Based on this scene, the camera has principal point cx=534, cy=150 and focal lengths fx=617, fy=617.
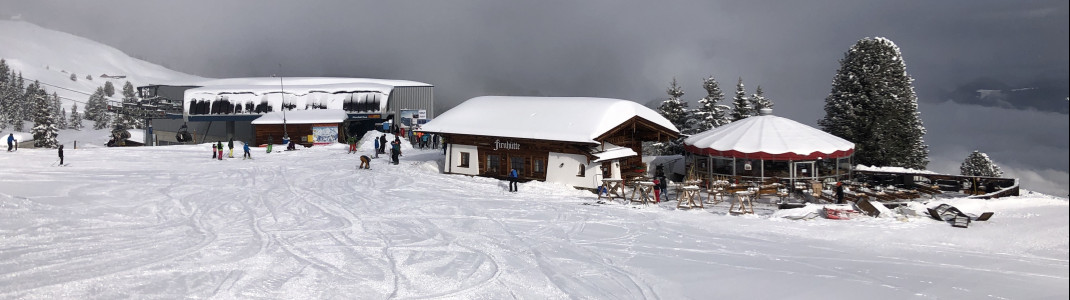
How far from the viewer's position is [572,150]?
1078 inches

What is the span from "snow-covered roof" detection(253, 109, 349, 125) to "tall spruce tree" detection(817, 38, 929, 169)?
3696 cm

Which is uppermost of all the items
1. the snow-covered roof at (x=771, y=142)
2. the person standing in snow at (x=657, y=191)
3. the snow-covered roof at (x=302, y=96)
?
the snow-covered roof at (x=302, y=96)

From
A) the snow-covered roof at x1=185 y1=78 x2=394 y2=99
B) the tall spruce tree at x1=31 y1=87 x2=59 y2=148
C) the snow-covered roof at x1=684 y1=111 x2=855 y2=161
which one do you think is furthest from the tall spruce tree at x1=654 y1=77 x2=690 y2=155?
the tall spruce tree at x1=31 y1=87 x2=59 y2=148

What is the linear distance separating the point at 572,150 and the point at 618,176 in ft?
8.09

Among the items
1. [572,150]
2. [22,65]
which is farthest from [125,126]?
[22,65]

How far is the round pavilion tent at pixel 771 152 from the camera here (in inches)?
1049

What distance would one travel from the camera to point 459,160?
30.9m

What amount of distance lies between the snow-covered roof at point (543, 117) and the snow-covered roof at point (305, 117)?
21.7m

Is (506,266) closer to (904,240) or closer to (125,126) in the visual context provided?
(904,240)

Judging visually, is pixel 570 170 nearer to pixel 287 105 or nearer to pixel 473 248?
pixel 473 248

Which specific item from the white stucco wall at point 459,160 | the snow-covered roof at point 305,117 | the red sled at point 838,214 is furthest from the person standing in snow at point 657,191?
the snow-covered roof at point 305,117

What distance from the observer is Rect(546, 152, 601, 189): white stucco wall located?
1065 inches

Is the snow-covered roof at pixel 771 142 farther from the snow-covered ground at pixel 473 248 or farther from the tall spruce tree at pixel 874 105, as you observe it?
the tall spruce tree at pixel 874 105

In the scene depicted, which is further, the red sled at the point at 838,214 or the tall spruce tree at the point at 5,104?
the tall spruce tree at the point at 5,104
